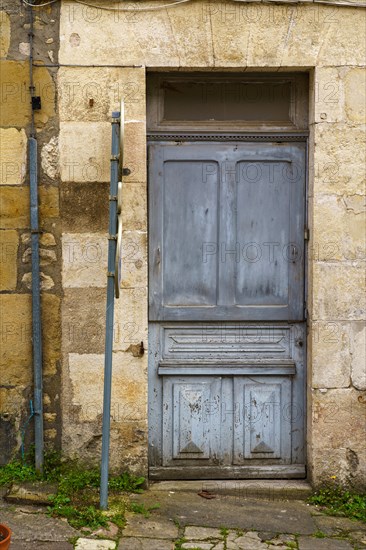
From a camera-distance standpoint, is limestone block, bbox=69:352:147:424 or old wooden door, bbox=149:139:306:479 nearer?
limestone block, bbox=69:352:147:424

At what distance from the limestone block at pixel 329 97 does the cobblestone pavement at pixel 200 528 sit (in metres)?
2.57

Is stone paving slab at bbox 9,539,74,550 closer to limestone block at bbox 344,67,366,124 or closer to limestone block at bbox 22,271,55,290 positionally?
limestone block at bbox 22,271,55,290

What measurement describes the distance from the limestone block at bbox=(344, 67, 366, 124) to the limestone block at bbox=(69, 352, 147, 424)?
85.1 inches

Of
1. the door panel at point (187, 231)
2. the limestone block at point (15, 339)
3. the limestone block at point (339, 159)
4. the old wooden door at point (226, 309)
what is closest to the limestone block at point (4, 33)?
the old wooden door at point (226, 309)

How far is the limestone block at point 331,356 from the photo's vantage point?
501 cm

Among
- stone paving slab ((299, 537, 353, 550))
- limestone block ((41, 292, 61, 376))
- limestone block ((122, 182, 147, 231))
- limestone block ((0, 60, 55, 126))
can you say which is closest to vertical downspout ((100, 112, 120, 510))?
limestone block ((122, 182, 147, 231))

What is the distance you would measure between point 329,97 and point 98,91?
59.4 inches

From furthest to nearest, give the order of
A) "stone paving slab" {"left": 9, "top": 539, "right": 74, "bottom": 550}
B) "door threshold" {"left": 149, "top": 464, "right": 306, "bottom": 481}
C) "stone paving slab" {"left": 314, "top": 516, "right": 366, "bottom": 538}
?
"door threshold" {"left": 149, "top": 464, "right": 306, "bottom": 481} → "stone paving slab" {"left": 314, "top": 516, "right": 366, "bottom": 538} → "stone paving slab" {"left": 9, "top": 539, "right": 74, "bottom": 550}

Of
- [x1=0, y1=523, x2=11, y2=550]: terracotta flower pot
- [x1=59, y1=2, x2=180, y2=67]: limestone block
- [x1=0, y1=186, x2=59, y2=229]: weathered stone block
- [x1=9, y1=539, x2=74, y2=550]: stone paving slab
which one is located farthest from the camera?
[x1=0, y1=186, x2=59, y2=229]: weathered stone block

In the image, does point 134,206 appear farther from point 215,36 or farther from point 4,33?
point 4,33

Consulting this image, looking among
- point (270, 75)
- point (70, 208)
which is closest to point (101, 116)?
point (70, 208)

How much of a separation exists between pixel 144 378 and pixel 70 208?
48.4 inches

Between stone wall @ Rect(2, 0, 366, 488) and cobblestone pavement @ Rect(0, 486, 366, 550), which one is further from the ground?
stone wall @ Rect(2, 0, 366, 488)

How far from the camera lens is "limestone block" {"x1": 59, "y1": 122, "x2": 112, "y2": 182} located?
4.88 metres
